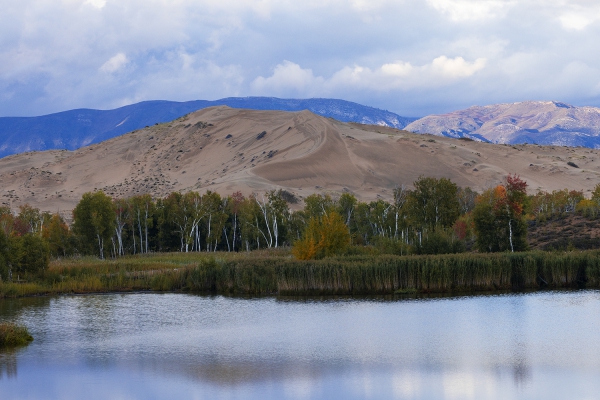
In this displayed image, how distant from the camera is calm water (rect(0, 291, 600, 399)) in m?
23.1

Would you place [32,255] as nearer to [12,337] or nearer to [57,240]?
[57,240]

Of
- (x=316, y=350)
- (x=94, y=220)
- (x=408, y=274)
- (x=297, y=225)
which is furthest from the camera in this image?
(x=297, y=225)

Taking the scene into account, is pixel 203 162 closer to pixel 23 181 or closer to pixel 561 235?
pixel 23 181

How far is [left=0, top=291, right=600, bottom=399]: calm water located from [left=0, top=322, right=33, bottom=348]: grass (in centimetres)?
69

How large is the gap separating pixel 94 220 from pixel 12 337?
2752cm

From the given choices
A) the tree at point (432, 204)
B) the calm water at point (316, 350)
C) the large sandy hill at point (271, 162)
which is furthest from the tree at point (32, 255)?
the large sandy hill at point (271, 162)

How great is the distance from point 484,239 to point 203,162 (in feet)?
264

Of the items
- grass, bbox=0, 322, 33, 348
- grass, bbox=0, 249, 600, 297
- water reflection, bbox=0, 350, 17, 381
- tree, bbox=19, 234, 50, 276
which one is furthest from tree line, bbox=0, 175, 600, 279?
water reflection, bbox=0, 350, 17, 381

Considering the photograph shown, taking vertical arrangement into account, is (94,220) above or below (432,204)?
above

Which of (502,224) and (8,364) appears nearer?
(8,364)

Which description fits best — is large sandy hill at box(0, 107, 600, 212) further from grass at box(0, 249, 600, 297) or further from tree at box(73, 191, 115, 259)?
grass at box(0, 249, 600, 297)

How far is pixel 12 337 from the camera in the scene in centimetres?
2933

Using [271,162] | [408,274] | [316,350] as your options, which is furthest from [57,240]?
[271,162]

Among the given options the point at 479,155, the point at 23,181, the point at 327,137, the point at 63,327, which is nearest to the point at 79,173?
the point at 23,181
